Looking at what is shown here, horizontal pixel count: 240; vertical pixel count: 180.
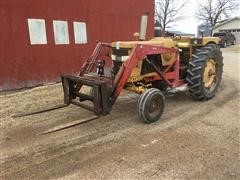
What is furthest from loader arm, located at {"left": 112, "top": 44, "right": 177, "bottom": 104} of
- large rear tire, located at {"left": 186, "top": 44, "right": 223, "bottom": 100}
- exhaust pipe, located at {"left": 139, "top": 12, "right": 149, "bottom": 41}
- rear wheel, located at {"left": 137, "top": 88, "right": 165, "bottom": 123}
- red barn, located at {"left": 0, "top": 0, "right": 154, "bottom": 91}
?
red barn, located at {"left": 0, "top": 0, "right": 154, "bottom": 91}

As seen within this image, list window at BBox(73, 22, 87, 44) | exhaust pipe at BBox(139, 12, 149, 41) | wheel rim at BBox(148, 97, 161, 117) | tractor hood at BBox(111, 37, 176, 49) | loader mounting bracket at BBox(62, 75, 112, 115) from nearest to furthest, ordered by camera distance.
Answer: loader mounting bracket at BBox(62, 75, 112, 115) → wheel rim at BBox(148, 97, 161, 117) → tractor hood at BBox(111, 37, 176, 49) → exhaust pipe at BBox(139, 12, 149, 41) → window at BBox(73, 22, 87, 44)

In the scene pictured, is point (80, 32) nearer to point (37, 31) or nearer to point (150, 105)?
point (37, 31)

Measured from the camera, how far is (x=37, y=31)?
8.82 metres

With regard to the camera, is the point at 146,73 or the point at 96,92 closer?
the point at 96,92

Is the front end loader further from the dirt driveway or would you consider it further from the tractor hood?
the dirt driveway

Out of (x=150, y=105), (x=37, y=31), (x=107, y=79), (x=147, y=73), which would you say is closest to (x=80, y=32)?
(x=37, y=31)

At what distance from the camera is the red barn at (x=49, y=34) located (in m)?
8.26

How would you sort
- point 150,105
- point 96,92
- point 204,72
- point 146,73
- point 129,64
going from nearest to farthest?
point 96,92 < point 129,64 < point 150,105 < point 146,73 < point 204,72

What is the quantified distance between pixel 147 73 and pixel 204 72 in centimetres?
155

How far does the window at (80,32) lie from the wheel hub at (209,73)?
14.9ft

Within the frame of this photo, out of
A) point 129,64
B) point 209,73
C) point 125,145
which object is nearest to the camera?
point 125,145

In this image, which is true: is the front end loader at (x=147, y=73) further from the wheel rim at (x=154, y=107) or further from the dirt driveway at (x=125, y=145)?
the dirt driveway at (x=125, y=145)

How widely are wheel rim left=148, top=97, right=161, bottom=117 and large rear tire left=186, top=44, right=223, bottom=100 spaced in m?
1.31

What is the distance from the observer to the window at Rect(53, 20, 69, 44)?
9.31 m
